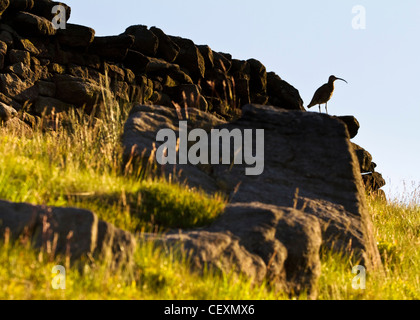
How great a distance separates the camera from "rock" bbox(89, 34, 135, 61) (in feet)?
46.8

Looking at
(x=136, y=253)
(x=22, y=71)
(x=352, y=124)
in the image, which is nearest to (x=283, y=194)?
(x=136, y=253)

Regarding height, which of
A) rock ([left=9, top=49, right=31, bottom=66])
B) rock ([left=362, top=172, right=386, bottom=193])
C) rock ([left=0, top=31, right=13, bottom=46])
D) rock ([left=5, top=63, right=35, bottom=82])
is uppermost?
rock ([left=0, top=31, right=13, bottom=46])

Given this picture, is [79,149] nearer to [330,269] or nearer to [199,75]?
[330,269]

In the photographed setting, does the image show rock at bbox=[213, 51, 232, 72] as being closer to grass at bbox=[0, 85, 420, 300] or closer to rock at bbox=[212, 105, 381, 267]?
grass at bbox=[0, 85, 420, 300]

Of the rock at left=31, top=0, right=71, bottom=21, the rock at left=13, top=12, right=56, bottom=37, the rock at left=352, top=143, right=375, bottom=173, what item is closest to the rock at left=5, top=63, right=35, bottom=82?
the rock at left=13, top=12, right=56, bottom=37

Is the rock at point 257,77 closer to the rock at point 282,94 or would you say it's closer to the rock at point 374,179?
the rock at point 282,94

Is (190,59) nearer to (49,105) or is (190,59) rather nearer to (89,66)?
(89,66)

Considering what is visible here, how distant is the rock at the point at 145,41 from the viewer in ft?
50.4

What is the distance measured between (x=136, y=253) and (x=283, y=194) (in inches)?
108

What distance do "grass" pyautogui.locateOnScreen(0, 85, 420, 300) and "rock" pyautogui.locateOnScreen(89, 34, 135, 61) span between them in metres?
6.73

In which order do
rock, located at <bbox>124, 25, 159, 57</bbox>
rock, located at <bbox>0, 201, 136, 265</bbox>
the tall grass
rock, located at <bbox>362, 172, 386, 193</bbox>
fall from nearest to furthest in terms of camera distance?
rock, located at <bbox>0, 201, 136, 265</bbox>, the tall grass, rock, located at <bbox>124, 25, 159, 57</bbox>, rock, located at <bbox>362, 172, 386, 193</bbox>

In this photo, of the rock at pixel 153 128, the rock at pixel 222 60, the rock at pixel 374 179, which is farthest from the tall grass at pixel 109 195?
the rock at pixel 222 60

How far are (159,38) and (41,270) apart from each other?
13.1 meters

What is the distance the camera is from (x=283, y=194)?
643 centimetres
